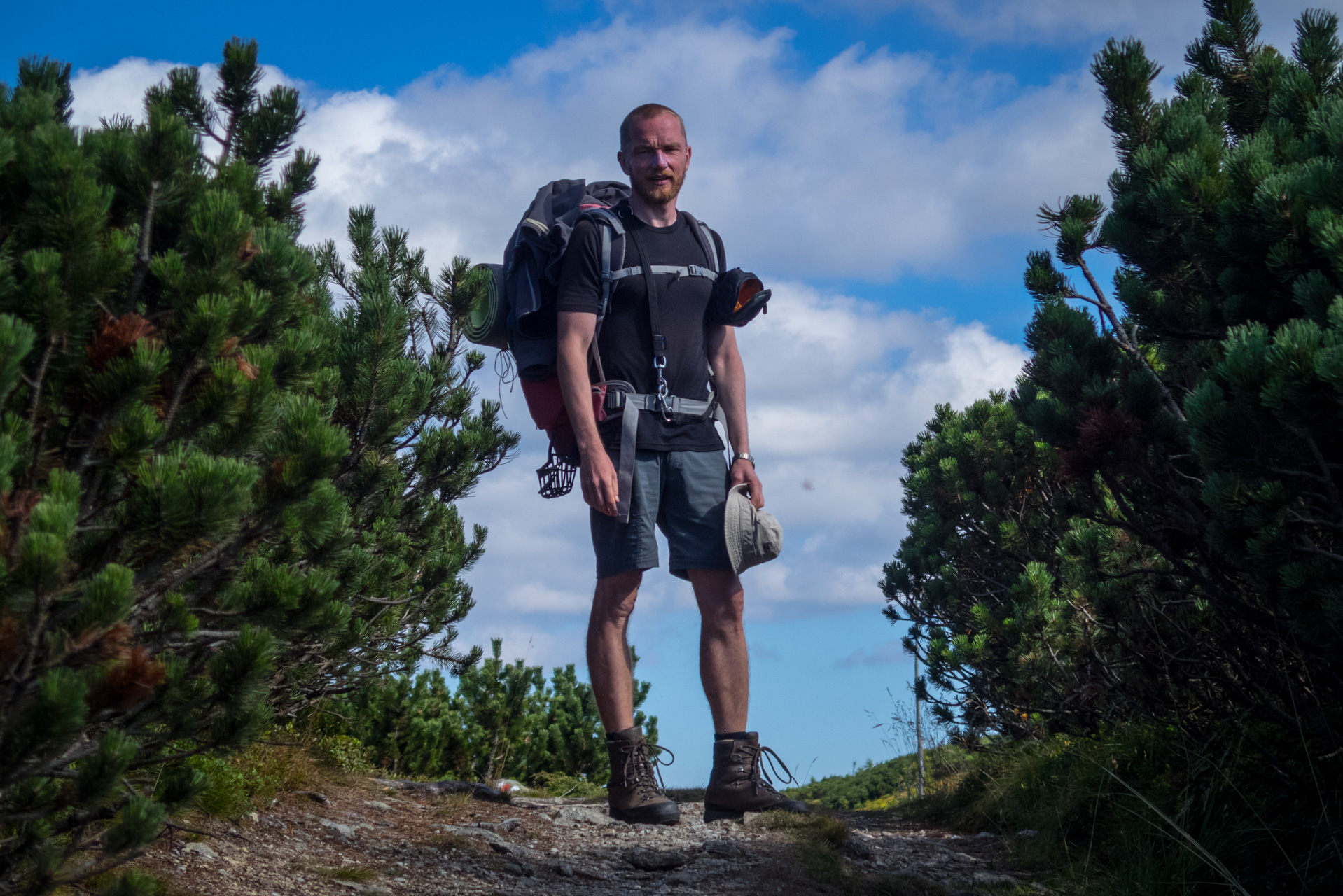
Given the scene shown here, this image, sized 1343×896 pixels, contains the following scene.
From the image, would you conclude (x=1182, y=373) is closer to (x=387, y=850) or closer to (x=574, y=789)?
(x=387, y=850)

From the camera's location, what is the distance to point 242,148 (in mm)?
3543

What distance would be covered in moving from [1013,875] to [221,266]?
4423mm

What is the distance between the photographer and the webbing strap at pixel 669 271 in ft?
13.9

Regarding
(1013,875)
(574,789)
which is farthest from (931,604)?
(1013,875)

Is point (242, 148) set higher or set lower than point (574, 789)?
higher

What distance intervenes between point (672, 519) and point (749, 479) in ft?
1.25

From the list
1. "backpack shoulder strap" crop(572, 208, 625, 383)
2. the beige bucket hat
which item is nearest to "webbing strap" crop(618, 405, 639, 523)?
"backpack shoulder strap" crop(572, 208, 625, 383)

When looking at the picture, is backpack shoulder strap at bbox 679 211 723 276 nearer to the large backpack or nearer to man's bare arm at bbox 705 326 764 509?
the large backpack

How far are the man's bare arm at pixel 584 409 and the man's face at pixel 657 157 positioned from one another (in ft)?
2.17

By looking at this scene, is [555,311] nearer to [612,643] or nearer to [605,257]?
[605,257]

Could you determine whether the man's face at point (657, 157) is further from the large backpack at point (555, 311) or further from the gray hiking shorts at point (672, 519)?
the gray hiking shorts at point (672, 519)

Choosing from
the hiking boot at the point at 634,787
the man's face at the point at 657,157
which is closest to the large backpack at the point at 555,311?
the man's face at the point at 657,157

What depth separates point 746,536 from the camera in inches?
166

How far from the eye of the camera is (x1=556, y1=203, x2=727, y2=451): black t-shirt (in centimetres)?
420
